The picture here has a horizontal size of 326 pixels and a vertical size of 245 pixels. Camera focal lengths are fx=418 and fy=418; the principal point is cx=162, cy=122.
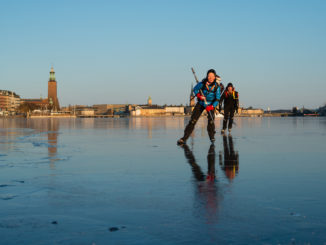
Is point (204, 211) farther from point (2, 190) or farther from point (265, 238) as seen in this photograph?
point (2, 190)

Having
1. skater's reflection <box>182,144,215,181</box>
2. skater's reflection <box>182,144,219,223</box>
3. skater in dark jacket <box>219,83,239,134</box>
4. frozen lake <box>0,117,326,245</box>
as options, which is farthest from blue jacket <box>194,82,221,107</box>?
skater in dark jacket <box>219,83,239,134</box>

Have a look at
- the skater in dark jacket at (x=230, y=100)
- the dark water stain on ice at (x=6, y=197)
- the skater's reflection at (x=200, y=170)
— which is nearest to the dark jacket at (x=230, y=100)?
the skater in dark jacket at (x=230, y=100)

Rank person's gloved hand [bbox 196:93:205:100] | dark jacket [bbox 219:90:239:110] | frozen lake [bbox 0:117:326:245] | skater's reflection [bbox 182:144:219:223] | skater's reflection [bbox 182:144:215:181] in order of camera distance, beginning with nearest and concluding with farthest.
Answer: frozen lake [bbox 0:117:326:245] < skater's reflection [bbox 182:144:219:223] < skater's reflection [bbox 182:144:215:181] < person's gloved hand [bbox 196:93:205:100] < dark jacket [bbox 219:90:239:110]

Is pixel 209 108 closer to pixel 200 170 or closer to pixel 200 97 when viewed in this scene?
pixel 200 97

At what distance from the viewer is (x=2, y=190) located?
539 cm

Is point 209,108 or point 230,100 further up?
point 230,100

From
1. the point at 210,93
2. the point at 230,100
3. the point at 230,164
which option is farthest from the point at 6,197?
the point at 230,100

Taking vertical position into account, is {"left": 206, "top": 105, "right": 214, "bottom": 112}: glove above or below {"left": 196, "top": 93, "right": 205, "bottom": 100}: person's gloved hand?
below

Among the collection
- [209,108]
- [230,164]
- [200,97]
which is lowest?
[230,164]

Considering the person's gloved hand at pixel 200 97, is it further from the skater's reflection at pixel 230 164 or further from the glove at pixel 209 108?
the skater's reflection at pixel 230 164

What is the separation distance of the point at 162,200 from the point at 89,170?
3.03 metres

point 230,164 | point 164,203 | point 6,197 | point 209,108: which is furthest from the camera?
point 209,108

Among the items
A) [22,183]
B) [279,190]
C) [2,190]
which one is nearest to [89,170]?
[22,183]

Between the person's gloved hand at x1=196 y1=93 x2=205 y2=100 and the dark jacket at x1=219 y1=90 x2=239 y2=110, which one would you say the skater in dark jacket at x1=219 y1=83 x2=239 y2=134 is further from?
the person's gloved hand at x1=196 y1=93 x2=205 y2=100
